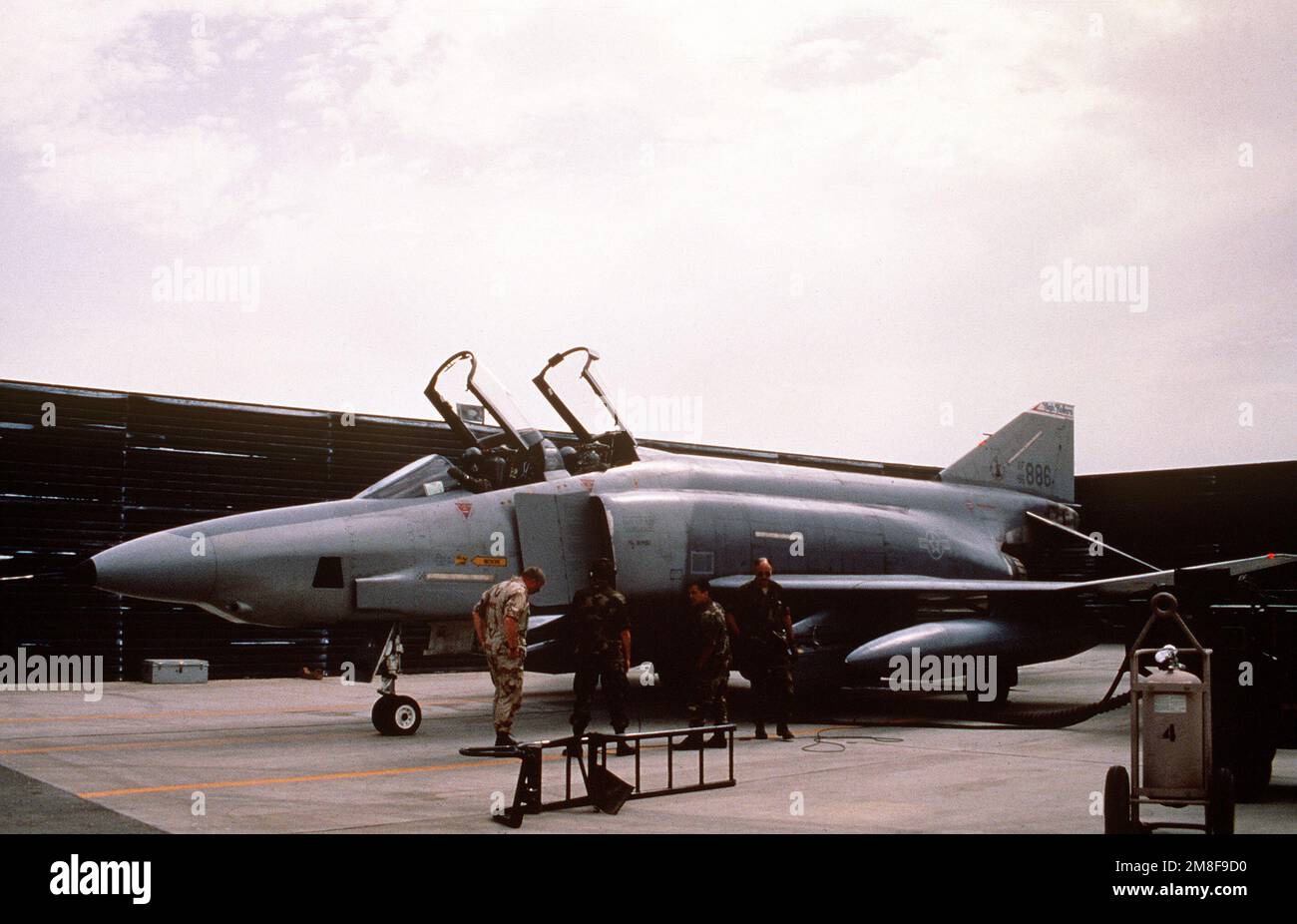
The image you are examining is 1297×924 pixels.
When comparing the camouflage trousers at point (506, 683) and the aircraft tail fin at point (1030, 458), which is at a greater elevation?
the aircraft tail fin at point (1030, 458)

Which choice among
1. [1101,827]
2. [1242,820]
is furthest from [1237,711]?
[1101,827]

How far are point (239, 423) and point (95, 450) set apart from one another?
2.54m

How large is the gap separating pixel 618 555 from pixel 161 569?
5055 mm

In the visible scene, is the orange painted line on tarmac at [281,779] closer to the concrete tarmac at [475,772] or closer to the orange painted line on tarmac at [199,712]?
the concrete tarmac at [475,772]

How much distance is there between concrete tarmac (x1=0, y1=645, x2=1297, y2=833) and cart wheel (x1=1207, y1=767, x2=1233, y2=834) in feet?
2.61

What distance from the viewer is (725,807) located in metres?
8.28

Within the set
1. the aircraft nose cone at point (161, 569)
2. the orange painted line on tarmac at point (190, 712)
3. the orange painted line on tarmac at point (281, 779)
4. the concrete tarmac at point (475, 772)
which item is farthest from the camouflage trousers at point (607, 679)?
the orange painted line on tarmac at point (190, 712)

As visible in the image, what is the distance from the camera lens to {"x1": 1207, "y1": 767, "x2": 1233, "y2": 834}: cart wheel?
21.7 ft

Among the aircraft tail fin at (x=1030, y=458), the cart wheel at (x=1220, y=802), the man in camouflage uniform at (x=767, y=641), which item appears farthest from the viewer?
the aircraft tail fin at (x=1030, y=458)

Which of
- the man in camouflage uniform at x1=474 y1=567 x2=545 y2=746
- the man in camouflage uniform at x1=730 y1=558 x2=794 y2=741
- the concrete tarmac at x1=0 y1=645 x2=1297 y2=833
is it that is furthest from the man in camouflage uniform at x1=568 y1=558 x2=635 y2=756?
the man in camouflage uniform at x1=730 y1=558 x2=794 y2=741

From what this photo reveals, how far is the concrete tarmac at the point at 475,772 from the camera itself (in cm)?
759

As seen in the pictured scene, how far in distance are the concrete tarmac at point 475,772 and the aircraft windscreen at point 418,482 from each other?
8.40 feet

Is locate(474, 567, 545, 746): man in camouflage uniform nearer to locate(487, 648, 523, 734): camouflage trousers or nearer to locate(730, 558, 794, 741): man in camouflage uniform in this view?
locate(487, 648, 523, 734): camouflage trousers

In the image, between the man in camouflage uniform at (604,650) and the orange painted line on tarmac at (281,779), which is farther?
the man in camouflage uniform at (604,650)
